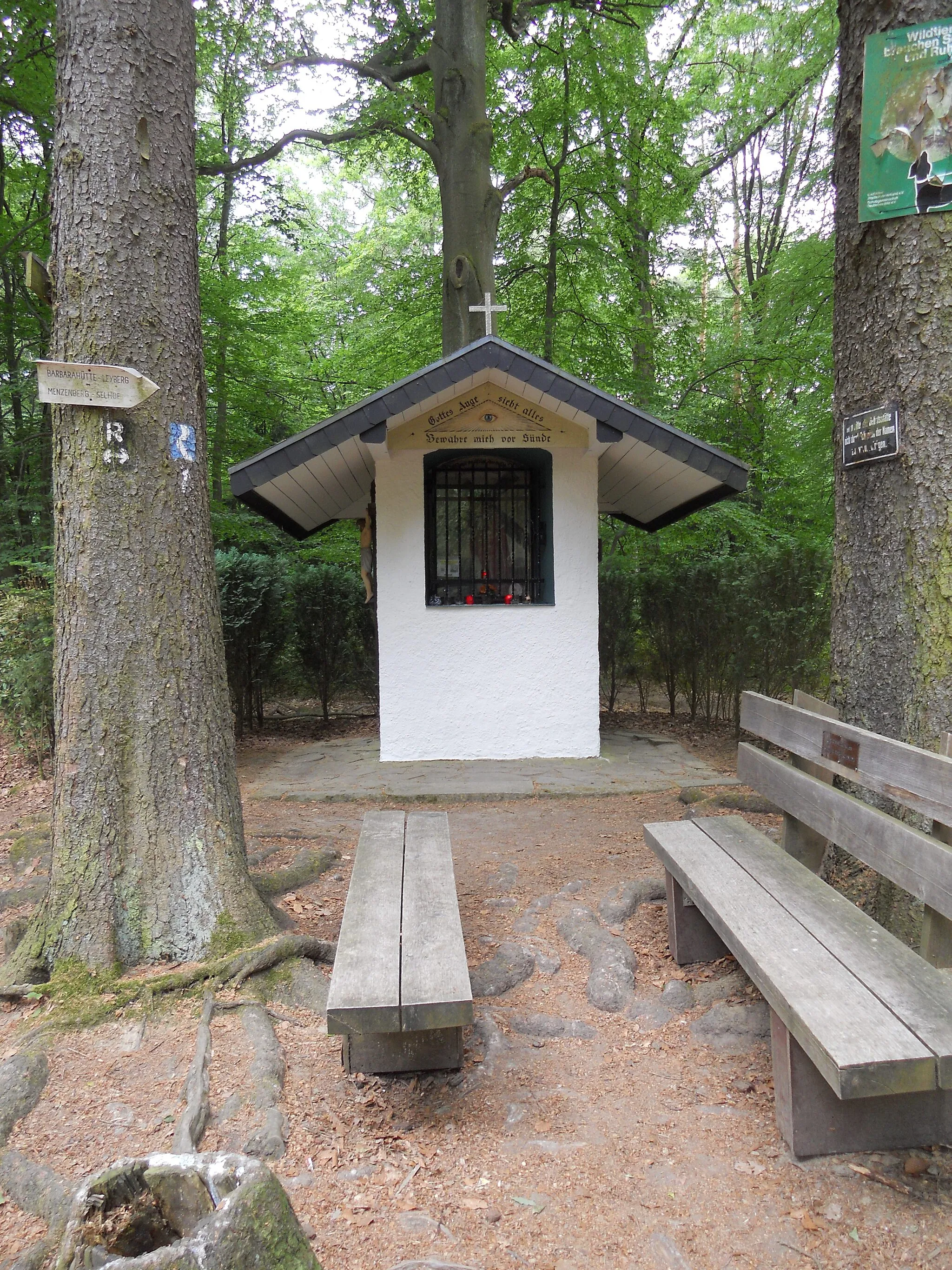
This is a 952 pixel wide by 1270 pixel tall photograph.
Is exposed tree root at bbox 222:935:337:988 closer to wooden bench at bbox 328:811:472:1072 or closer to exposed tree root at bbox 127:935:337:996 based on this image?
exposed tree root at bbox 127:935:337:996

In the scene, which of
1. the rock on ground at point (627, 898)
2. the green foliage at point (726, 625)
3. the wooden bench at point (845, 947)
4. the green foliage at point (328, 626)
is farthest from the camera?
the green foliage at point (328, 626)

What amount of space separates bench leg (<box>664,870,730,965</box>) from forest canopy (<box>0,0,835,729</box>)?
5.90m

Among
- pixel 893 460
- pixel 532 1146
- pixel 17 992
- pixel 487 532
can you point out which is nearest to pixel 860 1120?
pixel 532 1146

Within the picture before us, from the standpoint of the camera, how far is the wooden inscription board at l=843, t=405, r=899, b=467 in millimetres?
3172

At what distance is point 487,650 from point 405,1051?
16.1ft

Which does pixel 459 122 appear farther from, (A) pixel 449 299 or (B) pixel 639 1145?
(B) pixel 639 1145

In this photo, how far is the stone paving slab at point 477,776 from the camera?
21.1 feet

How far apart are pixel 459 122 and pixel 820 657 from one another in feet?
24.7

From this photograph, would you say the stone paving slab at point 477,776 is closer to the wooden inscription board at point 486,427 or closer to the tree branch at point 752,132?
the wooden inscription board at point 486,427

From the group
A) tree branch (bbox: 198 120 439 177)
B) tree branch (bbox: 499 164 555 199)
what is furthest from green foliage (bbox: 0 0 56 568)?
tree branch (bbox: 499 164 555 199)

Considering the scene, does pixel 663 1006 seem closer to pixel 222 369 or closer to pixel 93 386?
pixel 93 386

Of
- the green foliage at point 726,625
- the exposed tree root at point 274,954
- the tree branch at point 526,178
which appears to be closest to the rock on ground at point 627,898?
the exposed tree root at point 274,954

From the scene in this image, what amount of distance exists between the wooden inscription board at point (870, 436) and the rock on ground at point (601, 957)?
7.22ft

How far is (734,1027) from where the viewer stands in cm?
293
